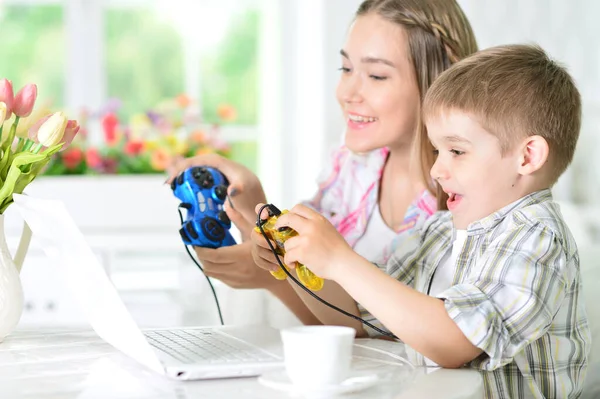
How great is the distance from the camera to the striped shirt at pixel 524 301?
1087 mm

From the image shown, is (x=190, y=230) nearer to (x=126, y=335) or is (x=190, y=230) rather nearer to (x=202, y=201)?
(x=202, y=201)

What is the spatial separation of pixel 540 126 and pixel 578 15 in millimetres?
1415

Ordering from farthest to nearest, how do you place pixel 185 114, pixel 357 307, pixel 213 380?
pixel 185 114, pixel 357 307, pixel 213 380

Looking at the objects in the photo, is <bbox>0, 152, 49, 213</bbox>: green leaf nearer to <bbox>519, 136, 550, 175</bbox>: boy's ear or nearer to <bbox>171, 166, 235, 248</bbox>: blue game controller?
<bbox>171, 166, 235, 248</bbox>: blue game controller

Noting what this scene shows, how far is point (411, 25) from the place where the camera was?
65.3 inches

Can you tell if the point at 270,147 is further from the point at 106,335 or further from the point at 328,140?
the point at 106,335

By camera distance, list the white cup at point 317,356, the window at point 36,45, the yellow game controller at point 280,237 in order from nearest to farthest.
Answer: the white cup at point 317,356, the yellow game controller at point 280,237, the window at point 36,45

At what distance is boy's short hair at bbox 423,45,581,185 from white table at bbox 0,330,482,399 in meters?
0.36

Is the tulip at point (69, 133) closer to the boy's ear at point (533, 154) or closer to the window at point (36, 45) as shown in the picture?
the boy's ear at point (533, 154)

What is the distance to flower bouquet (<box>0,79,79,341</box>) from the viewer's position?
1.22m

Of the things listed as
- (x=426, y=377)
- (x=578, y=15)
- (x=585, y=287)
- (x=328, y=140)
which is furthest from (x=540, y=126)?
(x=328, y=140)

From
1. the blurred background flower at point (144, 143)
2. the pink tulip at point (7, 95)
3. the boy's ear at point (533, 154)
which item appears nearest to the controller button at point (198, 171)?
the pink tulip at point (7, 95)

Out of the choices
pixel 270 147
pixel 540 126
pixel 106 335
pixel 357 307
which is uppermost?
pixel 540 126

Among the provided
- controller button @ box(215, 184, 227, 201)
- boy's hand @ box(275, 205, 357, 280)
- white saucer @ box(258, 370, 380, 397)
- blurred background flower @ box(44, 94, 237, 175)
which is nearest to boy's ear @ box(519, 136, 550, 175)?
boy's hand @ box(275, 205, 357, 280)
